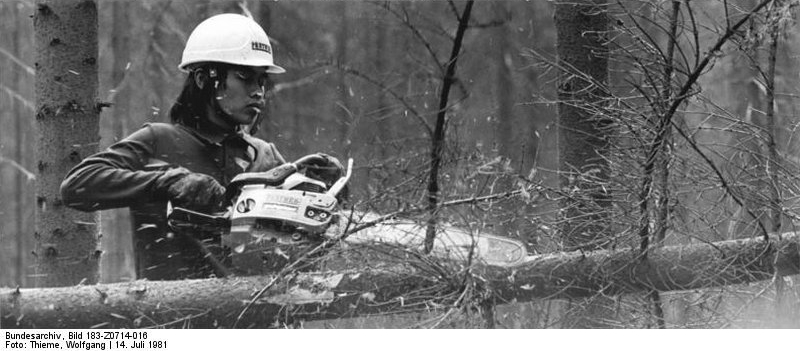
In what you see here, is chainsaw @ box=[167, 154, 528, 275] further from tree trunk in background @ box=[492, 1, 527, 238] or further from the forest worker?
tree trunk in background @ box=[492, 1, 527, 238]

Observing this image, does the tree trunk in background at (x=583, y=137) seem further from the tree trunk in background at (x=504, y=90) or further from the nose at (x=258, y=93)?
the nose at (x=258, y=93)

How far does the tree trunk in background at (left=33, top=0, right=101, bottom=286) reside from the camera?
5.29 m

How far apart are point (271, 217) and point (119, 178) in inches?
31.2

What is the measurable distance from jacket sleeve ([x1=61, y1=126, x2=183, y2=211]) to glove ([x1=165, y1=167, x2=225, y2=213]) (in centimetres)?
5

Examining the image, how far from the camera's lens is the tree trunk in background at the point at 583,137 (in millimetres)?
4672

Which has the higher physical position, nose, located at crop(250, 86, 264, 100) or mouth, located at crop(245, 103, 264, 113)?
nose, located at crop(250, 86, 264, 100)

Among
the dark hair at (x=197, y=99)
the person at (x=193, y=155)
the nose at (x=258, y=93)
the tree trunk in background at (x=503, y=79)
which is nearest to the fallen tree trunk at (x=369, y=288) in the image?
the person at (x=193, y=155)

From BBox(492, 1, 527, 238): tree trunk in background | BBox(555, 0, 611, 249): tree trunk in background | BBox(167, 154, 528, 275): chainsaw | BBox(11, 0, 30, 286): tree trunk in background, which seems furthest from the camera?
BBox(11, 0, 30, 286): tree trunk in background

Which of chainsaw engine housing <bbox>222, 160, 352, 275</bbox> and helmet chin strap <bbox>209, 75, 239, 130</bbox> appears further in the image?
helmet chin strap <bbox>209, 75, 239, 130</bbox>

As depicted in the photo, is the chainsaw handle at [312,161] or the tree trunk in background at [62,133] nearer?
the chainsaw handle at [312,161]

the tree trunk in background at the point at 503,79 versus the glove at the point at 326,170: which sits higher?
the tree trunk in background at the point at 503,79

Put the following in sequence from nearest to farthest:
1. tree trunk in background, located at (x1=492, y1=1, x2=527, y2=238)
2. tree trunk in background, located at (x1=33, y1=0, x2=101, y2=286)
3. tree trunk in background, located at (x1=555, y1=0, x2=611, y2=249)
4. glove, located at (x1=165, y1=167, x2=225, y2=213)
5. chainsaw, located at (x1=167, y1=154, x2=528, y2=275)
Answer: chainsaw, located at (x1=167, y1=154, x2=528, y2=275) → glove, located at (x1=165, y1=167, x2=225, y2=213) → tree trunk in background, located at (x1=555, y1=0, x2=611, y2=249) → tree trunk in background, located at (x1=33, y1=0, x2=101, y2=286) → tree trunk in background, located at (x1=492, y1=1, x2=527, y2=238)

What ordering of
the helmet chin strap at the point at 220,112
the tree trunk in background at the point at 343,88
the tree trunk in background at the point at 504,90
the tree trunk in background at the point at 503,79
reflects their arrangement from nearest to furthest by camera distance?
the helmet chin strap at the point at 220,112, the tree trunk in background at the point at 504,90, the tree trunk in background at the point at 343,88, the tree trunk in background at the point at 503,79

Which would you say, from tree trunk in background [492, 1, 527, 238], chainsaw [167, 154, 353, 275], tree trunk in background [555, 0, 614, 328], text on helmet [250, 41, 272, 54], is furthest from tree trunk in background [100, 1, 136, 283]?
tree trunk in background [555, 0, 614, 328]
